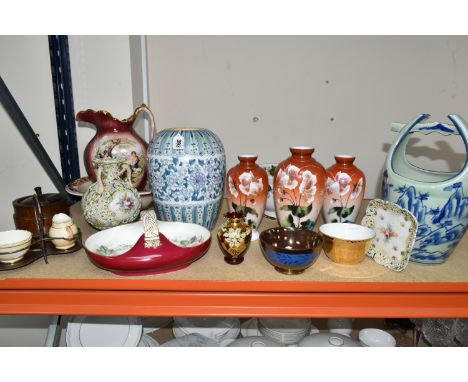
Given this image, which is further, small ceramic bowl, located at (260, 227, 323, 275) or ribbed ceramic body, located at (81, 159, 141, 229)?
ribbed ceramic body, located at (81, 159, 141, 229)

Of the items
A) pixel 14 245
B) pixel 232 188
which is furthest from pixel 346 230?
pixel 14 245

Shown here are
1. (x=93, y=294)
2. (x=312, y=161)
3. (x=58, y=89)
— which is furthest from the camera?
(x=58, y=89)

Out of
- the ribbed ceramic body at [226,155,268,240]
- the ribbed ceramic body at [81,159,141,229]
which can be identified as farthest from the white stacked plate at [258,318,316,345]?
the ribbed ceramic body at [81,159,141,229]

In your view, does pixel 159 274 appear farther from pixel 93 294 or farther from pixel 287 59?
pixel 287 59

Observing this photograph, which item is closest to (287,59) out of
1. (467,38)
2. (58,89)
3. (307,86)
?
(307,86)

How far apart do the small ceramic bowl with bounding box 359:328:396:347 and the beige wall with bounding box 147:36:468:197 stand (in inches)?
26.9

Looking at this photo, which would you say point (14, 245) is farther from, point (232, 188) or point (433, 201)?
point (433, 201)

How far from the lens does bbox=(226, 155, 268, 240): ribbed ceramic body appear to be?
832 mm

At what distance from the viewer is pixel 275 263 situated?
0.69 metres

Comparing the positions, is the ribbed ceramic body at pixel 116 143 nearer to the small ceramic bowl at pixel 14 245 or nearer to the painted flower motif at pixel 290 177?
the small ceramic bowl at pixel 14 245

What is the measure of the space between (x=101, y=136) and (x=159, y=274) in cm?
50

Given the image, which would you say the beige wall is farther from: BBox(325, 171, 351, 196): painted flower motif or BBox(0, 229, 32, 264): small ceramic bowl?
BBox(0, 229, 32, 264): small ceramic bowl

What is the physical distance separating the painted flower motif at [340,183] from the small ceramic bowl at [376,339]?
465 mm

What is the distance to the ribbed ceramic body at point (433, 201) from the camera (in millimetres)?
663
